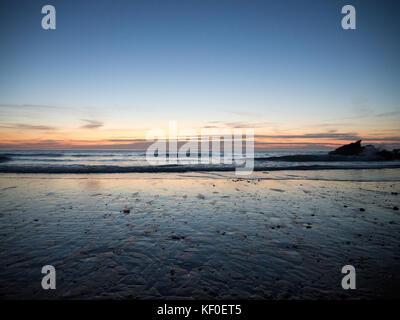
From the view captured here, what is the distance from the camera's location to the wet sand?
12.5ft

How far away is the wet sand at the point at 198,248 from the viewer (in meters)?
3.79

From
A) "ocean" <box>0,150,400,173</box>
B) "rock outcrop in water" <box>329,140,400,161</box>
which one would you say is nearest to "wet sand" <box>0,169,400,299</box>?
"ocean" <box>0,150,400,173</box>

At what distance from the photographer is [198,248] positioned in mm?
5367

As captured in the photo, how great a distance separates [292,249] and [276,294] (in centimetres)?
194

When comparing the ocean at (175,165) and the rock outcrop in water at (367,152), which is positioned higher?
the rock outcrop in water at (367,152)

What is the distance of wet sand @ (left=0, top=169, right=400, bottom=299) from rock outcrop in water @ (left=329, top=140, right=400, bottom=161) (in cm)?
3570

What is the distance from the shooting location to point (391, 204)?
9.73 m

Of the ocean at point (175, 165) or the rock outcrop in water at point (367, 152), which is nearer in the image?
the ocean at point (175, 165)
